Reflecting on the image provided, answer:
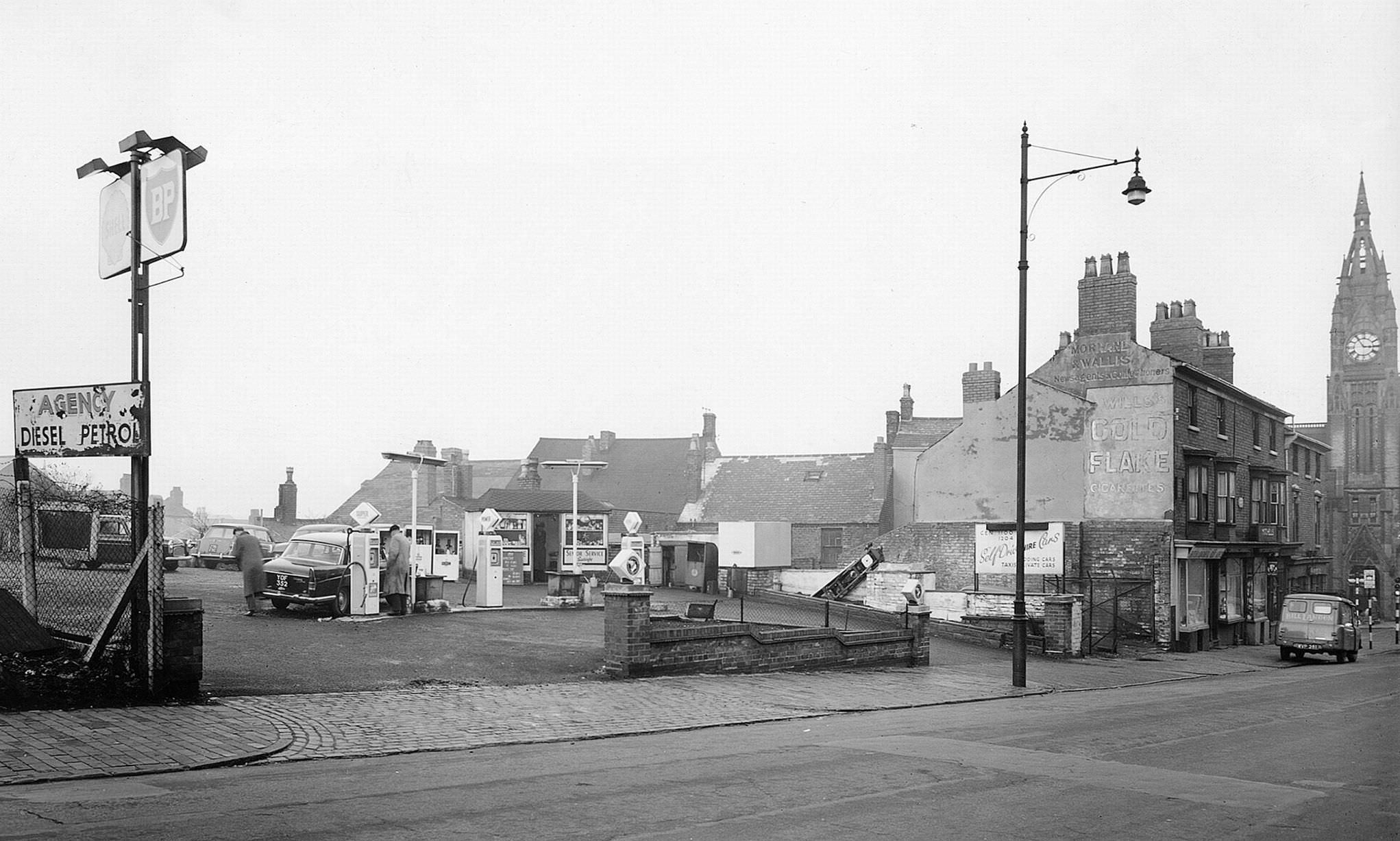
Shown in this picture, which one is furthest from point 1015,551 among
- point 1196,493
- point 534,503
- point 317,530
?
point 317,530

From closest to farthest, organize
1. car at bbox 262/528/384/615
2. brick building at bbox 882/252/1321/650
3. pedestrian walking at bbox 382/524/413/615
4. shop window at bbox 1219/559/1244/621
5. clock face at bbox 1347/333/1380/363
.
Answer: car at bbox 262/528/384/615 → pedestrian walking at bbox 382/524/413/615 → brick building at bbox 882/252/1321/650 → shop window at bbox 1219/559/1244/621 → clock face at bbox 1347/333/1380/363

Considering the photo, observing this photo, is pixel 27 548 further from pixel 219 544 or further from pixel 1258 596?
pixel 1258 596

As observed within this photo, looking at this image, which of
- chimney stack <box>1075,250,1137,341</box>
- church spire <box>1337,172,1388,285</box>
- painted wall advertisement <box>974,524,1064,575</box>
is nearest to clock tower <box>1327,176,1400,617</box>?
church spire <box>1337,172,1388,285</box>

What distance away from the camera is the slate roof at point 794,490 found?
5638 centimetres

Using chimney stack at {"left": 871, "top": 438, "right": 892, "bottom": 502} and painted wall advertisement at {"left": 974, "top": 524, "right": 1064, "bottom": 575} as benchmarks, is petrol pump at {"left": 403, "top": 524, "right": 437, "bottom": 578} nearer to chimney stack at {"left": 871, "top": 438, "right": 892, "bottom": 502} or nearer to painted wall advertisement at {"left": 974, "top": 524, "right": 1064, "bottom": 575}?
painted wall advertisement at {"left": 974, "top": 524, "right": 1064, "bottom": 575}

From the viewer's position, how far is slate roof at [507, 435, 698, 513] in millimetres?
62719

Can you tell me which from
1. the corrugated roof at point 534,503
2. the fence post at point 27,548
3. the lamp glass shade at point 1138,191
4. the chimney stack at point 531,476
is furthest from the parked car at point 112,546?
the chimney stack at point 531,476

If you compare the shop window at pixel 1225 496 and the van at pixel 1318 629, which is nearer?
the van at pixel 1318 629

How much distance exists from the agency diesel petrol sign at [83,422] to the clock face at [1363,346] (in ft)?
361

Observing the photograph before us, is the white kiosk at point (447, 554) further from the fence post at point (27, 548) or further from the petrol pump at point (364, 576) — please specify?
the fence post at point (27, 548)

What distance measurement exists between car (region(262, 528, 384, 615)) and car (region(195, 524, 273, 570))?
1794 centimetres

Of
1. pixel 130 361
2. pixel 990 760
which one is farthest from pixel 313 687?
pixel 990 760

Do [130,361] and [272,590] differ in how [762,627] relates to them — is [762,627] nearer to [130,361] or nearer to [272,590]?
[272,590]

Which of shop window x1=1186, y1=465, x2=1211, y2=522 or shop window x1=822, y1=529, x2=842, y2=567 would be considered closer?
shop window x1=1186, y1=465, x2=1211, y2=522
